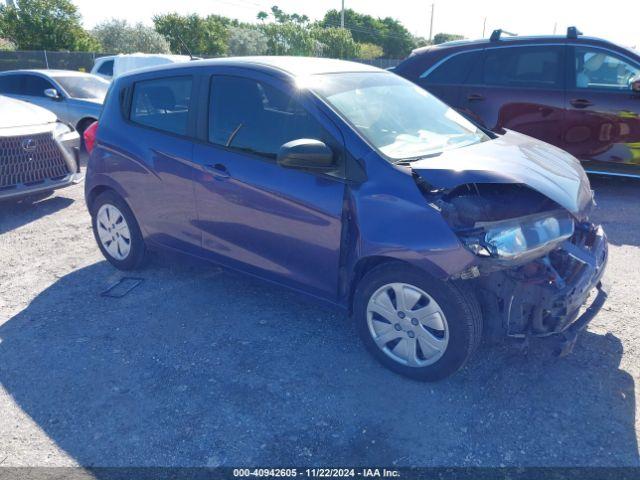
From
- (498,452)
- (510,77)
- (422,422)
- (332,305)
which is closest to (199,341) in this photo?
(332,305)

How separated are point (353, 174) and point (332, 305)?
870mm

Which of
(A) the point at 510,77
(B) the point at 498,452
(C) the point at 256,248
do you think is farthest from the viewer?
(A) the point at 510,77

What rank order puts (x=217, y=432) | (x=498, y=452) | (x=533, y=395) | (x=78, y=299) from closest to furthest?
(x=498, y=452) → (x=217, y=432) → (x=533, y=395) → (x=78, y=299)

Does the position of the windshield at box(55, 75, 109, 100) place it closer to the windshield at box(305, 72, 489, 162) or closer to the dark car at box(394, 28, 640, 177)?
the dark car at box(394, 28, 640, 177)

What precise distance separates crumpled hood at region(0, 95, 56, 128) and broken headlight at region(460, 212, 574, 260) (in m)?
5.86

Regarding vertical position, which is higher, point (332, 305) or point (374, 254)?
point (374, 254)

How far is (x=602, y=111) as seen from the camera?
6102 millimetres

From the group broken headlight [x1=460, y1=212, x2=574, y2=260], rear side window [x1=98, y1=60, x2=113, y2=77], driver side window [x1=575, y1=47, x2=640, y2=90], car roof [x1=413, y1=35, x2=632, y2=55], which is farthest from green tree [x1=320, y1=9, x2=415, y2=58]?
broken headlight [x1=460, y1=212, x2=574, y2=260]

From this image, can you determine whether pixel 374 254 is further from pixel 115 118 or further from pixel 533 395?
pixel 115 118

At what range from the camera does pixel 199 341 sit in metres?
3.49

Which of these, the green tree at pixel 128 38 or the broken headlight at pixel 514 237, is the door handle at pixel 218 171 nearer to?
the broken headlight at pixel 514 237

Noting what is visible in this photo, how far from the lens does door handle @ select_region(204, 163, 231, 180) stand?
3.53m

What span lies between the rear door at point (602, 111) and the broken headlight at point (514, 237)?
4.04 m

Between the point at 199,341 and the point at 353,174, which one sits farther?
the point at 199,341
